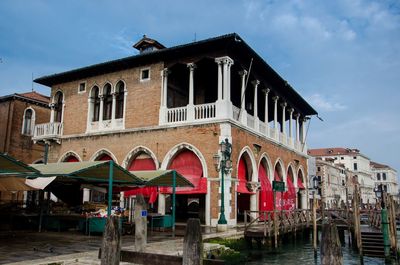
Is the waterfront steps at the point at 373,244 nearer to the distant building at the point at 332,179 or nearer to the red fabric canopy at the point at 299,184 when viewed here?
the red fabric canopy at the point at 299,184

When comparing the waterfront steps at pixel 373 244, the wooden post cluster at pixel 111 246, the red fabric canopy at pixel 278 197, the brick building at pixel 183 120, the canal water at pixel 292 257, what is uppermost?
the brick building at pixel 183 120

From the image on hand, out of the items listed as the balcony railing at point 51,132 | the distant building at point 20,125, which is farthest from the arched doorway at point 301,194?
the distant building at point 20,125

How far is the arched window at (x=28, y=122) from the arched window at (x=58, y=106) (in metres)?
4.34

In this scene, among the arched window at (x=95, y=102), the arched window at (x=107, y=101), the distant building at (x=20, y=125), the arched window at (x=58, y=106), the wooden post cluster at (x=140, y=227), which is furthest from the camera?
the distant building at (x=20, y=125)

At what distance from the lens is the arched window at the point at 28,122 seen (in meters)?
25.0

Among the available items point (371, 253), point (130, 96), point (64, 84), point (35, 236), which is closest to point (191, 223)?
point (35, 236)

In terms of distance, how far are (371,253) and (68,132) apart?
48.7 ft

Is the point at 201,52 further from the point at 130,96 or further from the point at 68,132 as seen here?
the point at 68,132

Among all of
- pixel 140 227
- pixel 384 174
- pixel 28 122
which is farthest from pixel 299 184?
pixel 384 174

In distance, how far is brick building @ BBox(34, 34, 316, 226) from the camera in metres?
15.9

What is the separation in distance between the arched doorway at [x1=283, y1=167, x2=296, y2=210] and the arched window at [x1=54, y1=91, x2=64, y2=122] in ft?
42.4

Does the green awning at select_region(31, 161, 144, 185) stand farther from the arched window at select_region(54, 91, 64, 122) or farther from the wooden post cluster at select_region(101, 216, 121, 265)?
the arched window at select_region(54, 91, 64, 122)

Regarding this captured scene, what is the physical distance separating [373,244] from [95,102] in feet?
46.0

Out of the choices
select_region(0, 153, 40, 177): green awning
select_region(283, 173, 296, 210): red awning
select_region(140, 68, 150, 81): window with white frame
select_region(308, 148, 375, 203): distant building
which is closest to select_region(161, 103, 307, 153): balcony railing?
select_region(140, 68, 150, 81): window with white frame
